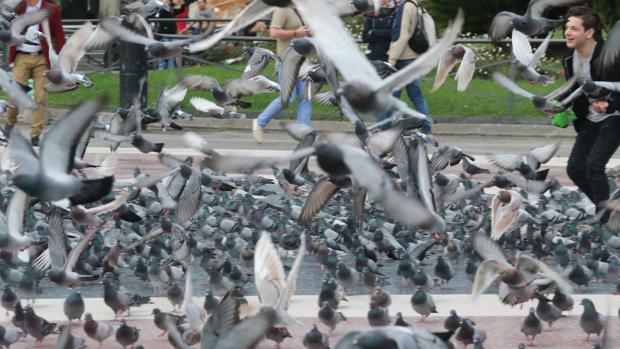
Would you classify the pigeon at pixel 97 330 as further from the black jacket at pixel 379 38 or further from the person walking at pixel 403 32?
the black jacket at pixel 379 38

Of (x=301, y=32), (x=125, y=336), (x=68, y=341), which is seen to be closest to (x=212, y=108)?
(x=301, y=32)

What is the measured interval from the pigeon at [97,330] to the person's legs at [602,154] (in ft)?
14.3

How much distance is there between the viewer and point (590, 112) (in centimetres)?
1070

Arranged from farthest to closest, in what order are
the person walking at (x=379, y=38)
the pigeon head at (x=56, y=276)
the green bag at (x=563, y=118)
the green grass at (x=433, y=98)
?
1. the green grass at (x=433, y=98)
2. the person walking at (x=379, y=38)
3. the green bag at (x=563, y=118)
4. the pigeon head at (x=56, y=276)

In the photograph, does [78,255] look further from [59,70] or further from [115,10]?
[115,10]

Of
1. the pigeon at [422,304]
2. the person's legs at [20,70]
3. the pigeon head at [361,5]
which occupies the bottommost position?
the person's legs at [20,70]

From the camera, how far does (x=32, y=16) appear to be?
13820 mm

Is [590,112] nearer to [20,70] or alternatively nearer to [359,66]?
[359,66]

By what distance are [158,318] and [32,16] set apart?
22.7 ft

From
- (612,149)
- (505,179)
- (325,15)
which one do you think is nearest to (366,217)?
(505,179)

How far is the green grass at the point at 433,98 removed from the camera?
21034 mm

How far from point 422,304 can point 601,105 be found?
302 centimetres

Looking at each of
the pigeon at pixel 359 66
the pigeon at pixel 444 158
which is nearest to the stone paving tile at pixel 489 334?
the pigeon at pixel 359 66

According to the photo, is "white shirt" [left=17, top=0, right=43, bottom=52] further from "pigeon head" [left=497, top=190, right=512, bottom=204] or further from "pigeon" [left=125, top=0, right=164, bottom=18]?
"pigeon head" [left=497, top=190, right=512, bottom=204]
